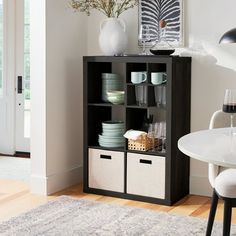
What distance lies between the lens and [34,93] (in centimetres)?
453

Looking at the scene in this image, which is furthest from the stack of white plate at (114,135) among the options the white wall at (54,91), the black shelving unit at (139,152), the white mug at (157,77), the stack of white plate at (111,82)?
the white mug at (157,77)

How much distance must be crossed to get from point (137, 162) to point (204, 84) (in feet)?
2.87

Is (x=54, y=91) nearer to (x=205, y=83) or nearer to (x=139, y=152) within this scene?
(x=139, y=152)

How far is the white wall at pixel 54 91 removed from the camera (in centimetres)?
446

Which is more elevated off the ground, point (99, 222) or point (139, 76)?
point (139, 76)

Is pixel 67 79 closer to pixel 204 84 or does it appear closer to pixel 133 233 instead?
pixel 204 84

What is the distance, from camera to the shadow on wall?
4406 mm

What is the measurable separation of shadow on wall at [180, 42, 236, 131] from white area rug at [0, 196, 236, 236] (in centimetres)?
99

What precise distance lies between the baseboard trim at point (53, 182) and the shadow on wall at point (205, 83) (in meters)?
1.21

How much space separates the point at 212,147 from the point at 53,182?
2232 millimetres

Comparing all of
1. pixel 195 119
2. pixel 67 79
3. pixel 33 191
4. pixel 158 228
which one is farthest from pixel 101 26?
pixel 158 228

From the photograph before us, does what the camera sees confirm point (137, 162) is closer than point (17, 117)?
Yes

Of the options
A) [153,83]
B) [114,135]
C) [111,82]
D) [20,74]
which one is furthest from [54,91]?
[20,74]

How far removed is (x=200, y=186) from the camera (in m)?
4.57
